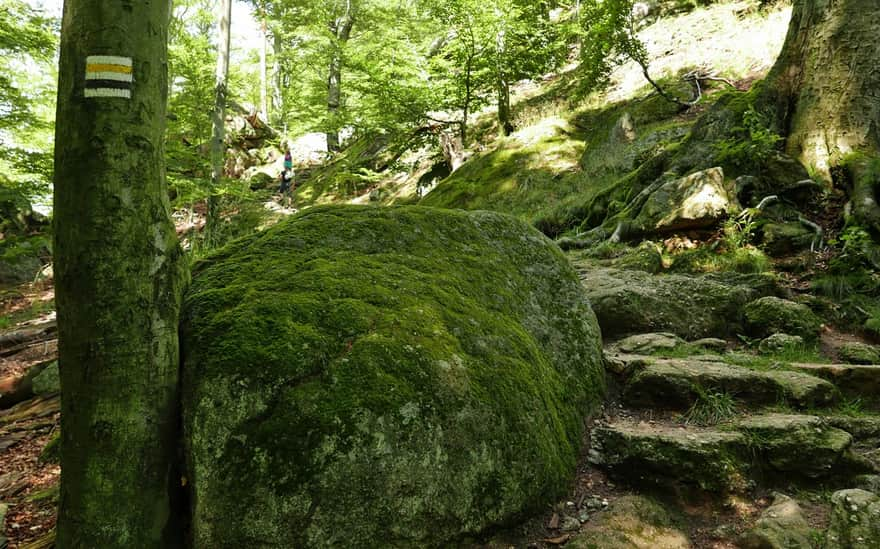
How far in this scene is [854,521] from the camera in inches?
80.9

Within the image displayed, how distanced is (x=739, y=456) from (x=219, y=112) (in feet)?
44.8

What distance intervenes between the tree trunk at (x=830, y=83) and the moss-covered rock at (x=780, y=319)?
2.94 m

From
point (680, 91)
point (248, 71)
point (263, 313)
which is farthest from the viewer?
point (248, 71)

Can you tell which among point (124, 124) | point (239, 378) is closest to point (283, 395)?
point (239, 378)

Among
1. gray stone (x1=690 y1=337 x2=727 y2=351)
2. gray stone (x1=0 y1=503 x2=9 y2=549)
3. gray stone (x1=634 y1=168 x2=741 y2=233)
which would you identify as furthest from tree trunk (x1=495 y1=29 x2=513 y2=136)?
gray stone (x1=0 y1=503 x2=9 y2=549)

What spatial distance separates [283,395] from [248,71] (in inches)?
1145

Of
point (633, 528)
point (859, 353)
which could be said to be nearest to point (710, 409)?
point (633, 528)

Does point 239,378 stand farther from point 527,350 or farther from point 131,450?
point 527,350

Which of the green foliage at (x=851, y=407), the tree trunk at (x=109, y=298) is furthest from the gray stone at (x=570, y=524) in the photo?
the green foliage at (x=851, y=407)

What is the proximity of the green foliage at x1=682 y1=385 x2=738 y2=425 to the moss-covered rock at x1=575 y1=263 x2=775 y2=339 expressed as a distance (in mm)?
1508

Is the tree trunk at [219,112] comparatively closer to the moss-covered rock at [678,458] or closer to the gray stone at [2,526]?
the gray stone at [2,526]

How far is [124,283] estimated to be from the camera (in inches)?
80.0

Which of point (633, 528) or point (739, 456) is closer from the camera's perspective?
point (633, 528)

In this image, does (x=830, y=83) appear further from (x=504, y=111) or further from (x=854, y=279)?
(x=504, y=111)
